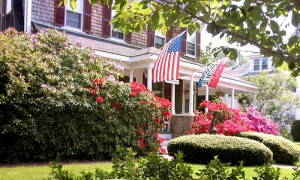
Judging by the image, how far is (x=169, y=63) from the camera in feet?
40.1

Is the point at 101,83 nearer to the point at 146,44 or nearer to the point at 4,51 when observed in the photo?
the point at 4,51

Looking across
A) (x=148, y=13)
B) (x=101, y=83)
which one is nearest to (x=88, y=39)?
(x=101, y=83)

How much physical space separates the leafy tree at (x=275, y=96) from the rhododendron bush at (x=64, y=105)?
61.8 ft

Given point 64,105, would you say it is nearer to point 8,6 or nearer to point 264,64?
point 8,6

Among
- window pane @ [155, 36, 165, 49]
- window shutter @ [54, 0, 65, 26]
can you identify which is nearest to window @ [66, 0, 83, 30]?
window shutter @ [54, 0, 65, 26]

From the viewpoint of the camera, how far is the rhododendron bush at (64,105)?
911cm

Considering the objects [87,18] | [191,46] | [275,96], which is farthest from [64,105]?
[275,96]

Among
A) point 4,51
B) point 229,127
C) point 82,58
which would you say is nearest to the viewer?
point 4,51

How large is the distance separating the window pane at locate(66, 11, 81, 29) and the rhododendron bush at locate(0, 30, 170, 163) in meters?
5.23

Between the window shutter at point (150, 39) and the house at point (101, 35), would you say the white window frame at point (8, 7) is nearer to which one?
the house at point (101, 35)

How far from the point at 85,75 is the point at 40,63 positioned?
1279 millimetres

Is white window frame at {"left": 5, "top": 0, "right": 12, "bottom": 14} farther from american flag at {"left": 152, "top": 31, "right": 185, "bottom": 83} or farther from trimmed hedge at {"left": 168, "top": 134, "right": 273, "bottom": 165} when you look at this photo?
trimmed hedge at {"left": 168, "top": 134, "right": 273, "bottom": 165}

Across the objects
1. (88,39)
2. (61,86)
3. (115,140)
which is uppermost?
(88,39)

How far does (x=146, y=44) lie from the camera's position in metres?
19.6
